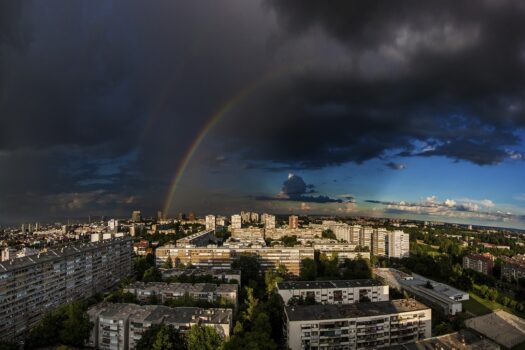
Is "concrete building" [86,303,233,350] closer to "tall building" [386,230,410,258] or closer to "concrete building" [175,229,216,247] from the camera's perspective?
"concrete building" [175,229,216,247]

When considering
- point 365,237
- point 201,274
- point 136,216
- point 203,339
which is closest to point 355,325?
point 203,339

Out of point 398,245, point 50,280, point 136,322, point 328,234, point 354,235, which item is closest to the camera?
point 136,322

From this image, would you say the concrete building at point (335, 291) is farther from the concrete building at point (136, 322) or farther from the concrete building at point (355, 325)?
the concrete building at point (136, 322)

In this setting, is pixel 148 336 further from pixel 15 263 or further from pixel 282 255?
pixel 282 255

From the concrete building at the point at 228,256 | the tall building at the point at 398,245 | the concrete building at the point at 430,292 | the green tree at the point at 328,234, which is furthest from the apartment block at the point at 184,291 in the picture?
the green tree at the point at 328,234

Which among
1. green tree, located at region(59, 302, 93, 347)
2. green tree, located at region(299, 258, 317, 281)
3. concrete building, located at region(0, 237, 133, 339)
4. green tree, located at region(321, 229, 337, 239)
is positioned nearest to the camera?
green tree, located at region(59, 302, 93, 347)

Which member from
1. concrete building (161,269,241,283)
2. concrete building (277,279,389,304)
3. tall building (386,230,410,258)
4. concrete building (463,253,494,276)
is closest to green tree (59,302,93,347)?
concrete building (161,269,241,283)

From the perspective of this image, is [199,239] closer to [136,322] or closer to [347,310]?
[136,322]
